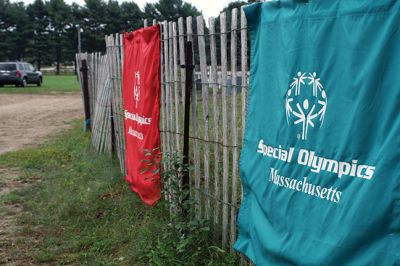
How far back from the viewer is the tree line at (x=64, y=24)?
80.9 meters

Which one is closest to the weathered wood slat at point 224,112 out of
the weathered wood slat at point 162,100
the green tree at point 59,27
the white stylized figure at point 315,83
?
the white stylized figure at point 315,83

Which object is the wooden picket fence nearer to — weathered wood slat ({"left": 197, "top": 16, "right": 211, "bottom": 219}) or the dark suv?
weathered wood slat ({"left": 197, "top": 16, "right": 211, "bottom": 219})

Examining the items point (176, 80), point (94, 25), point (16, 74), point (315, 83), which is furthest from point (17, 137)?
point (94, 25)

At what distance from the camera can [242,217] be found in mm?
3561

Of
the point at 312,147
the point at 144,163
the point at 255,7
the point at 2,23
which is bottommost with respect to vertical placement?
the point at 144,163

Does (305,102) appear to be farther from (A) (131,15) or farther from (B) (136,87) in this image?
(A) (131,15)

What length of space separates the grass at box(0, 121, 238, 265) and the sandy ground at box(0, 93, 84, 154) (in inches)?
120

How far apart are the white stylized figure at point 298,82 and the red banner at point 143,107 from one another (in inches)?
93.0

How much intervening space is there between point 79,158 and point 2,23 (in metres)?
83.6

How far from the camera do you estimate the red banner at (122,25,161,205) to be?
5180 mm

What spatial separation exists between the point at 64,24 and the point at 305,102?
8745cm

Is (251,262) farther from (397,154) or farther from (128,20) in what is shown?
(128,20)

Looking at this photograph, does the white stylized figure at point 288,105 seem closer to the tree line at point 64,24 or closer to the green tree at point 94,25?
the tree line at point 64,24

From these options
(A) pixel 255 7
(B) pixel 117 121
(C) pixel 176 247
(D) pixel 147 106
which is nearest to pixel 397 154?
(A) pixel 255 7
